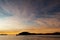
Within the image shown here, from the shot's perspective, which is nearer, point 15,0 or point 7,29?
point 15,0

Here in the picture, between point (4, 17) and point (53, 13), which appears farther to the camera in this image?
point (4, 17)

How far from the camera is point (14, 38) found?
4.16 feet

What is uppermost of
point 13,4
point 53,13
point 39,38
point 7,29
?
point 13,4

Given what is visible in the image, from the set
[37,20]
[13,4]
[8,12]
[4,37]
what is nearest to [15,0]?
[13,4]

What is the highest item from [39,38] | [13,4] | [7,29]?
[13,4]

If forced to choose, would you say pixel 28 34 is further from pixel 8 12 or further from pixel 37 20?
pixel 8 12

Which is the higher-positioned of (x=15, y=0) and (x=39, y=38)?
(x=15, y=0)

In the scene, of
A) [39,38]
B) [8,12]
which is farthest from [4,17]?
[39,38]

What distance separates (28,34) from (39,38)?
4.7 inches

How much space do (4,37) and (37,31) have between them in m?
0.35

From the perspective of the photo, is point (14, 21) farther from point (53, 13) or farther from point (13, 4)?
point (53, 13)

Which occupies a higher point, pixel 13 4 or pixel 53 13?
pixel 13 4

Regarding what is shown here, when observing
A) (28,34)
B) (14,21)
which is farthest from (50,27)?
(14,21)

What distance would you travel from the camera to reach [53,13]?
1164 millimetres
